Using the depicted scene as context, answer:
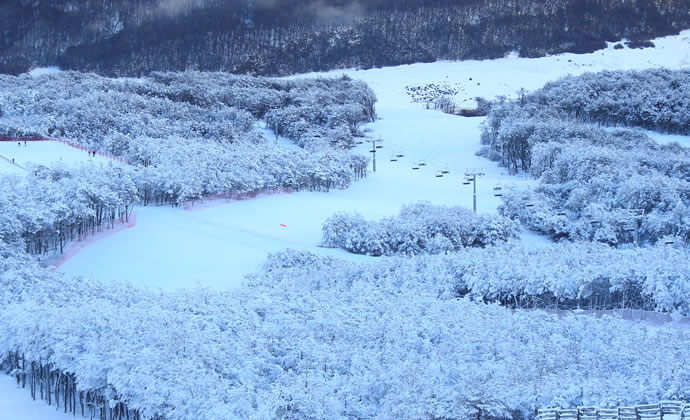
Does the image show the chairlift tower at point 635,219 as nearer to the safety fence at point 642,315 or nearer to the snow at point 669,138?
the safety fence at point 642,315

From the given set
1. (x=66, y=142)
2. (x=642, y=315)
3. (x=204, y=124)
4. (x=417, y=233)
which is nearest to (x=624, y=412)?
(x=642, y=315)

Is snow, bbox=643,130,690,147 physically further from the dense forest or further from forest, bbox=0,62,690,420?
the dense forest

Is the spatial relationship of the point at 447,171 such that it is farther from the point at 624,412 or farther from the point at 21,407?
the point at 624,412

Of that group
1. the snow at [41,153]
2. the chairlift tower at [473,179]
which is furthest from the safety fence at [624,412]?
the snow at [41,153]

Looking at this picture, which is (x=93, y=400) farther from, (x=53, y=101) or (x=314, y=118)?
(x=314, y=118)

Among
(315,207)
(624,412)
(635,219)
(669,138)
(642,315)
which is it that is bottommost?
(642,315)

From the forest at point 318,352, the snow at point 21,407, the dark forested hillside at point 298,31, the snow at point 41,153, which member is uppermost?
the dark forested hillside at point 298,31

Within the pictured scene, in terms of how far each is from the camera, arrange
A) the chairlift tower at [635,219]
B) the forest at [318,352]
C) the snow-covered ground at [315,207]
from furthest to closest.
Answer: the chairlift tower at [635,219] < the snow-covered ground at [315,207] < the forest at [318,352]
